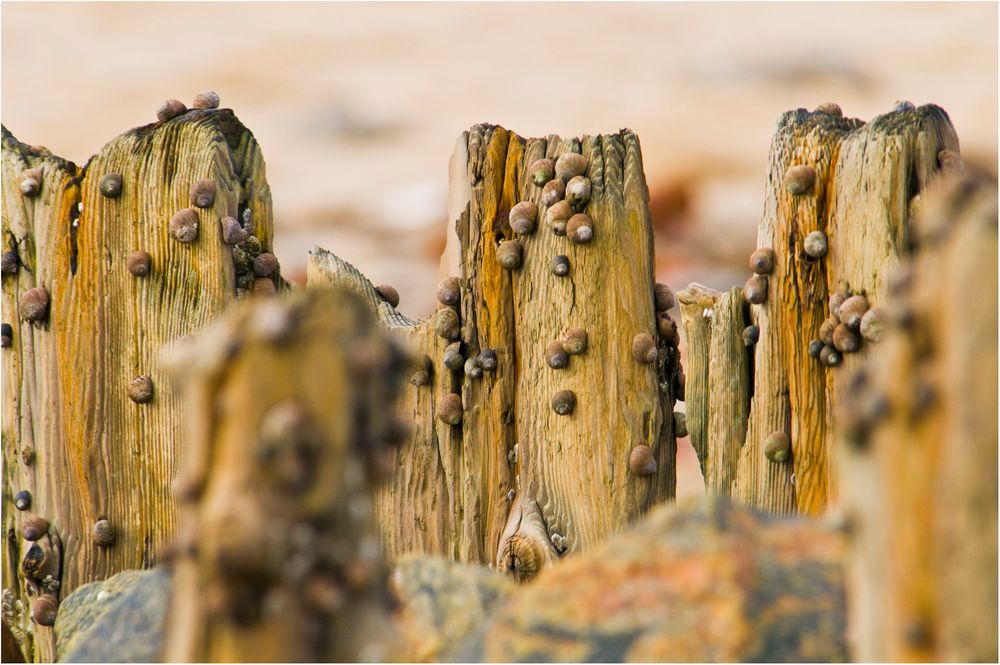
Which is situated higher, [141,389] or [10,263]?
[10,263]

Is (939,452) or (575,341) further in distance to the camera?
(575,341)

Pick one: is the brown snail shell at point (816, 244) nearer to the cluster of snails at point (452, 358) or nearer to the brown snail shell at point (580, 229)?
the brown snail shell at point (580, 229)

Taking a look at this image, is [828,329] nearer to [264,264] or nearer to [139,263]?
[264,264]

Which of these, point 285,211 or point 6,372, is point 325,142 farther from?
point 6,372

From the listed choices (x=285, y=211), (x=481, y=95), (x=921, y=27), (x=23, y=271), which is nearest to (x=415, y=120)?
(x=481, y=95)

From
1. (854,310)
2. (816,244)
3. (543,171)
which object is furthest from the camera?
(543,171)

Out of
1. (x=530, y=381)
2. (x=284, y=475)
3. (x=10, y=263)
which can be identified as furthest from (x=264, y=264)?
(x=284, y=475)

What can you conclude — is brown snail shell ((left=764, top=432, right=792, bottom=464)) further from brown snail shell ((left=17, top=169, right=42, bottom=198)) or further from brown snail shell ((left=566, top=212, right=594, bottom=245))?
brown snail shell ((left=17, top=169, right=42, bottom=198))

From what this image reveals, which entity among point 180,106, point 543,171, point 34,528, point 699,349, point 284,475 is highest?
point 180,106

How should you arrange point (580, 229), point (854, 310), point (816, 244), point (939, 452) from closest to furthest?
point (939, 452)
point (854, 310)
point (816, 244)
point (580, 229)
